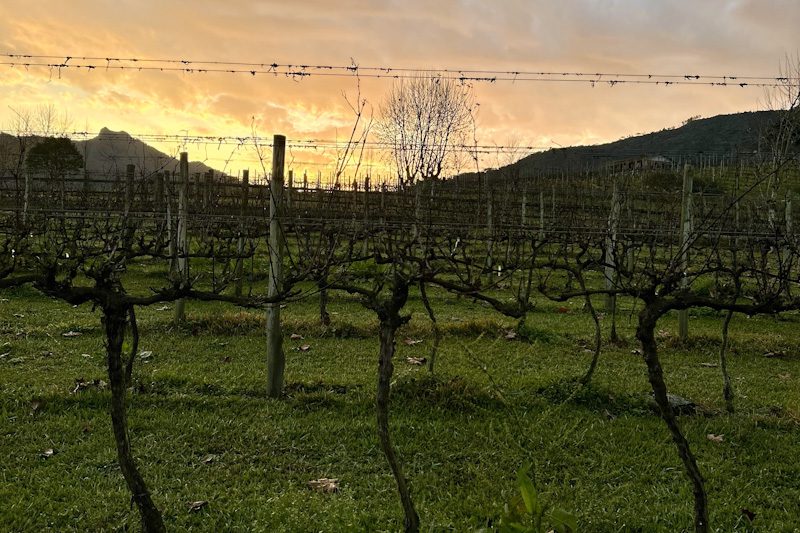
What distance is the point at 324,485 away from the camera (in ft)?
14.4

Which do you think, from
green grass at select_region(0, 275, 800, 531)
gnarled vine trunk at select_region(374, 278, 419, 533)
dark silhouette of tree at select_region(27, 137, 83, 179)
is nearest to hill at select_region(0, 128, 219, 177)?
dark silhouette of tree at select_region(27, 137, 83, 179)

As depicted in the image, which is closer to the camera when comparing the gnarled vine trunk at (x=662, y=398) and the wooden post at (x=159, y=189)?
the gnarled vine trunk at (x=662, y=398)

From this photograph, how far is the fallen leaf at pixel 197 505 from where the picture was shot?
13.1 feet

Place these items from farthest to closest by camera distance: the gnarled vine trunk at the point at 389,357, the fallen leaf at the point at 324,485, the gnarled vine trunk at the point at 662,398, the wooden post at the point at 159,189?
the wooden post at the point at 159,189 < the fallen leaf at the point at 324,485 < the gnarled vine trunk at the point at 662,398 < the gnarled vine trunk at the point at 389,357

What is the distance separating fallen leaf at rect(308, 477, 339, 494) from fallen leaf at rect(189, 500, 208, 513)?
28.2 inches

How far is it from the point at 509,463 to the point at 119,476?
2833mm

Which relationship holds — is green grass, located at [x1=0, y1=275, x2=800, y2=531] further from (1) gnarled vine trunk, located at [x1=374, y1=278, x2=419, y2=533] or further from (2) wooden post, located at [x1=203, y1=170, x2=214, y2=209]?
(2) wooden post, located at [x1=203, y1=170, x2=214, y2=209]

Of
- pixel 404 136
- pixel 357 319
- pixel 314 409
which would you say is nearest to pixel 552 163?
pixel 404 136

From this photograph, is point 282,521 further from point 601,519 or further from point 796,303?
point 796,303

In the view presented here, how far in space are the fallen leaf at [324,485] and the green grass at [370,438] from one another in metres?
0.07

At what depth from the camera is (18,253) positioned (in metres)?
3.82

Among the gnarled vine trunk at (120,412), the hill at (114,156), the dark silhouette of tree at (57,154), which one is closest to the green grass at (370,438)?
the gnarled vine trunk at (120,412)

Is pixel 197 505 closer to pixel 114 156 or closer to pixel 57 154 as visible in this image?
pixel 114 156

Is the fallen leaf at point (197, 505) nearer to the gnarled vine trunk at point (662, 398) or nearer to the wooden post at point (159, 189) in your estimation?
the gnarled vine trunk at point (662, 398)
